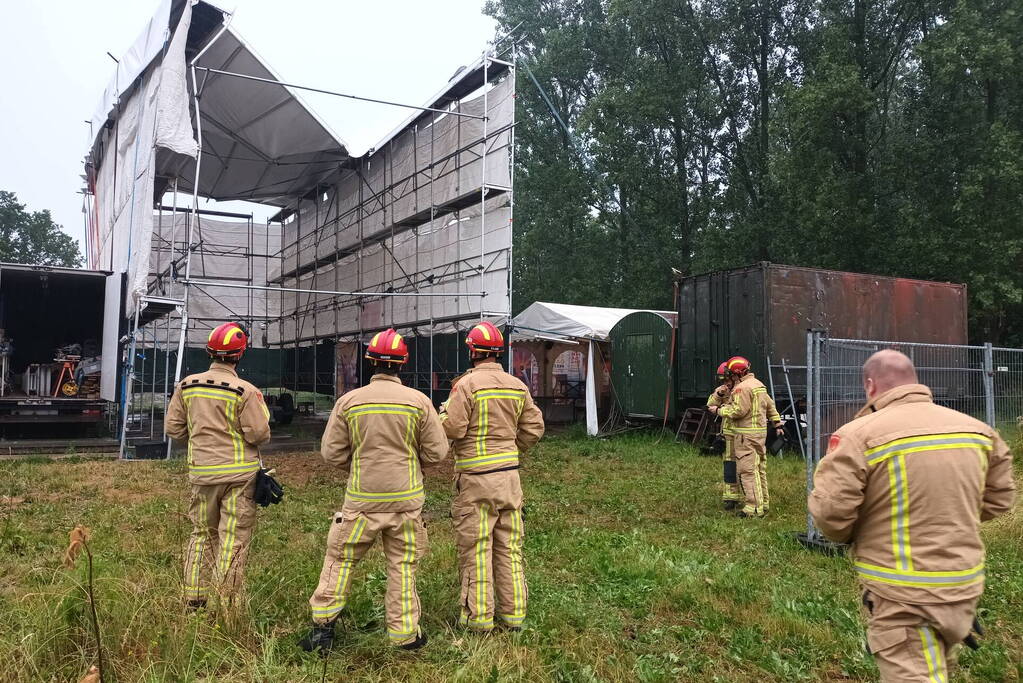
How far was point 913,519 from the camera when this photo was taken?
260 cm

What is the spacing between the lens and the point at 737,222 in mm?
24812

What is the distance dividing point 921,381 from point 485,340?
5.40m

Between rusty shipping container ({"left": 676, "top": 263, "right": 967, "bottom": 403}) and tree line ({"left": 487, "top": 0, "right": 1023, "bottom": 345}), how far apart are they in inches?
215

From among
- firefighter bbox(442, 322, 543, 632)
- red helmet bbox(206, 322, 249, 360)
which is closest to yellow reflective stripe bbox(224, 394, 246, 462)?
red helmet bbox(206, 322, 249, 360)

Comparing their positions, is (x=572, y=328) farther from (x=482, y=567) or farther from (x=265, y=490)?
(x=482, y=567)

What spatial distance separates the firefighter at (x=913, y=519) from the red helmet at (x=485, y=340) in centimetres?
226

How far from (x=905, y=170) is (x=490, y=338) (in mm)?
19705

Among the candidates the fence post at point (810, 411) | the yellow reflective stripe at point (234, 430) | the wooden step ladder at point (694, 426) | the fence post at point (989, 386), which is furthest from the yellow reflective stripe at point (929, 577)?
the wooden step ladder at point (694, 426)

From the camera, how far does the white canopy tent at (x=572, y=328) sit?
15.1 m

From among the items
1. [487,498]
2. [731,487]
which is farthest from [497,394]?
[731,487]

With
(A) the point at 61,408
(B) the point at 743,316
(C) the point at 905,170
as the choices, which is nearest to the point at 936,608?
(B) the point at 743,316

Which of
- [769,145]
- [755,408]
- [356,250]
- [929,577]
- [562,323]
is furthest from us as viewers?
[769,145]

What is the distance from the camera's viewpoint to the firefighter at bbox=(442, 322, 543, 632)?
4.09m

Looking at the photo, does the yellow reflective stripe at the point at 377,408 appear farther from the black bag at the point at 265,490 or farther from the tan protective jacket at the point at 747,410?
the tan protective jacket at the point at 747,410
